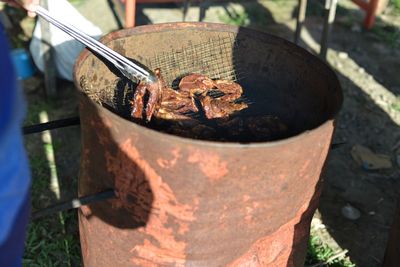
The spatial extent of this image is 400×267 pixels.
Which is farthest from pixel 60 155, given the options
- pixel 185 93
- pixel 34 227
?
pixel 185 93

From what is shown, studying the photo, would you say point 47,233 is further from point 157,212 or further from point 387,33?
point 387,33

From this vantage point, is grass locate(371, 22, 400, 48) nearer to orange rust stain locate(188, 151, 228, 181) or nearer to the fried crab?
the fried crab

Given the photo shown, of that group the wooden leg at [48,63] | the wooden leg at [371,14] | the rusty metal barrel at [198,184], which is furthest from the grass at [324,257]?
the wooden leg at [371,14]

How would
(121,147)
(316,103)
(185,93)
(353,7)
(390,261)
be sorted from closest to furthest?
(121,147) < (316,103) < (185,93) < (390,261) < (353,7)

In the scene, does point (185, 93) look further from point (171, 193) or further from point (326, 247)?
point (326, 247)

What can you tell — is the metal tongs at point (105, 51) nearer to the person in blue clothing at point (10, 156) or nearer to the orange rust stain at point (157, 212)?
the orange rust stain at point (157, 212)

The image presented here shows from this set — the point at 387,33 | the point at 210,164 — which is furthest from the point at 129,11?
the point at 387,33
